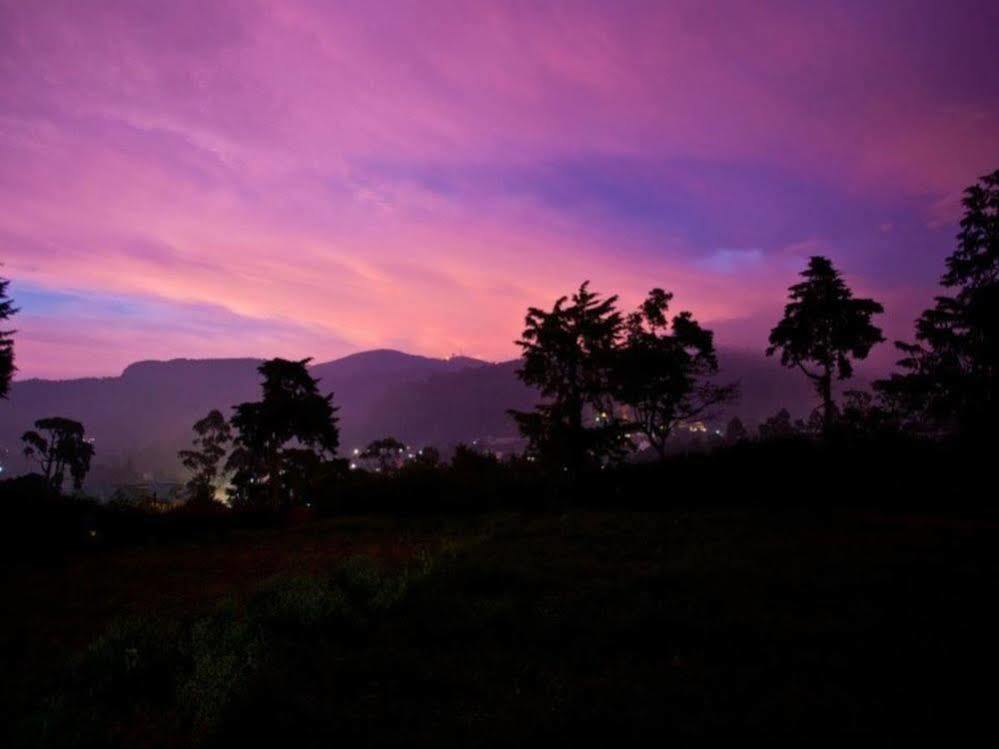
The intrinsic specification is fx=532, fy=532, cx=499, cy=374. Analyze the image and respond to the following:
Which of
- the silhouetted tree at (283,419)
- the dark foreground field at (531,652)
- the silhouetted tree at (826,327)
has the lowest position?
the dark foreground field at (531,652)

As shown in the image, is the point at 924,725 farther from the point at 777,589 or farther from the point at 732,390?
the point at 732,390

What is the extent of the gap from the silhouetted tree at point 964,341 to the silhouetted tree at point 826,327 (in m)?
1.96

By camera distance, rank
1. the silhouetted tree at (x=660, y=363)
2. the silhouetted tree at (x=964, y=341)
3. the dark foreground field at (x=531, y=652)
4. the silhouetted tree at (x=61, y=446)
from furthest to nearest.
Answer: the silhouetted tree at (x=61, y=446)
the silhouetted tree at (x=660, y=363)
the silhouetted tree at (x=964, y=341)
the dark foreground field at (x=531, y=652)

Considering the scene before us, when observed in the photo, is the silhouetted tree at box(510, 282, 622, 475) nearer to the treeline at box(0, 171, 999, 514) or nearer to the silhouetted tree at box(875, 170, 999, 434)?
the treeline at box(0, 171, 999, 514)

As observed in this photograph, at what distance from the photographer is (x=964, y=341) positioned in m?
24.2

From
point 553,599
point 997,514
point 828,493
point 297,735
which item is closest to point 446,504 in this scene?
A: point 828,493

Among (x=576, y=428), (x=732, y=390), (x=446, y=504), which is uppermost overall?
(x=732, y=390)

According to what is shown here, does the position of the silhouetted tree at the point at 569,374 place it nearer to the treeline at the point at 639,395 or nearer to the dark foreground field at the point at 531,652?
the treeline at the point at 639,395

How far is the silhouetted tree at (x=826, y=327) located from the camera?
88.4 ft

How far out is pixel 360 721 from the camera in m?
4.10

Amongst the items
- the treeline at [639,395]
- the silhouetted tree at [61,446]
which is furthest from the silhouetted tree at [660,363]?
the silhouetted tree at [61,446]

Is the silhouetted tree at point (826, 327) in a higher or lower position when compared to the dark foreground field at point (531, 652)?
higher

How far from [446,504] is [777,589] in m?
17.6

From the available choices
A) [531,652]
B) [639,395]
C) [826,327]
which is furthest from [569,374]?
[531,652]
